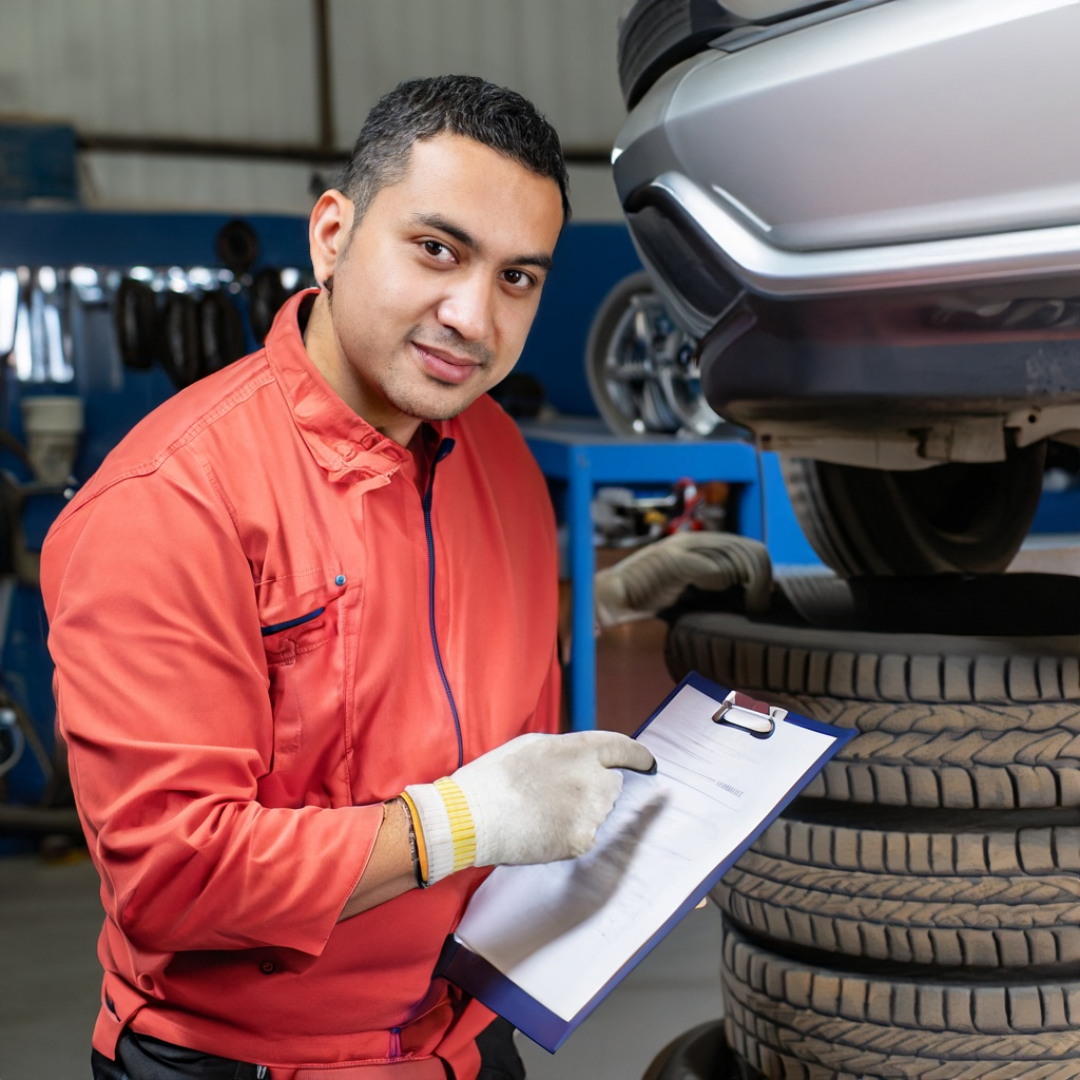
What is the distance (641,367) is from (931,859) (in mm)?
2573

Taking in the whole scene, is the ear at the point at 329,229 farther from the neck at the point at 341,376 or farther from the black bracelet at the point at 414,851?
the black bracelet at the point at 414,851

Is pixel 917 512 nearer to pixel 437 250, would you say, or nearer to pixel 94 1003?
pixel 437 250

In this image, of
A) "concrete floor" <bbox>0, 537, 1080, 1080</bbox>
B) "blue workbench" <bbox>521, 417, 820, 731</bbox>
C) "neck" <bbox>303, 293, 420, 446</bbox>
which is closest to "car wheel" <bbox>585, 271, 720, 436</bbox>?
"blue workbench" <bbox>521, 417, 820, 731</bbox>

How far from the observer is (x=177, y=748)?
0.77 metres

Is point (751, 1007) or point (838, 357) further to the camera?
point (751, 1007)

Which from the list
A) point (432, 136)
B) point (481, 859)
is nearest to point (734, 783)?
point (481, 859)

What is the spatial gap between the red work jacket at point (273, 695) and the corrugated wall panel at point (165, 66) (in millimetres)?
6125

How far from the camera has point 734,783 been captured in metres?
0.87

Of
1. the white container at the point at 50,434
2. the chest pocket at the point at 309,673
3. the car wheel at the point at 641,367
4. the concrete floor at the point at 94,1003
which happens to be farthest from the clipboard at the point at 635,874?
the white container at the point at 50,434

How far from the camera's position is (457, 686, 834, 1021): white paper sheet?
2.65ft

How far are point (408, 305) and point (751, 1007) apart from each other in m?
0.81

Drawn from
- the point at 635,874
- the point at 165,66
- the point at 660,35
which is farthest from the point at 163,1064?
the point at 165,66

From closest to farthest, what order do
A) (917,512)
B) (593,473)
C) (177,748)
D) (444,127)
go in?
(177,748) < (444,127) < (917,512) < (593,473)

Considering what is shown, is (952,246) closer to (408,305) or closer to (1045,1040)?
(408,305)
